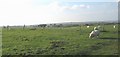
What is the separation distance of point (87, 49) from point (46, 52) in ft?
15.3

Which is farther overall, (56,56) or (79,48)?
(79,48)

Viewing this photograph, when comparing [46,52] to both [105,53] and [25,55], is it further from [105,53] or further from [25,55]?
[105,53]

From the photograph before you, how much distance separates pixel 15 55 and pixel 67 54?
5.18m

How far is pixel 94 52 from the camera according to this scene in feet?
84.8

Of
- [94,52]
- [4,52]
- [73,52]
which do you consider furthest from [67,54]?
[4,52]

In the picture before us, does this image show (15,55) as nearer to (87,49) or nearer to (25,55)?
(25,55)

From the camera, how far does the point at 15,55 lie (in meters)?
25.4

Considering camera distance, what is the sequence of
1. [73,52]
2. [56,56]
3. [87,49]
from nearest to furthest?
[56,56] → [73,52] → [87,49]

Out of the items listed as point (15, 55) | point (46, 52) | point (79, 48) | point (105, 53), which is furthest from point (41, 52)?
point (105, 53)

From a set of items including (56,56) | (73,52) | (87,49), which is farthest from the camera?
(87,49)

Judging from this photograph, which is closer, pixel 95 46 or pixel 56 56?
pixel 56 56

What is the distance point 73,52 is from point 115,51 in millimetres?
4436

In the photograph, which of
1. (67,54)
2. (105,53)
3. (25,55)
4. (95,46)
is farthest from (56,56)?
(95,46)

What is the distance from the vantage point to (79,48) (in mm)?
28719
